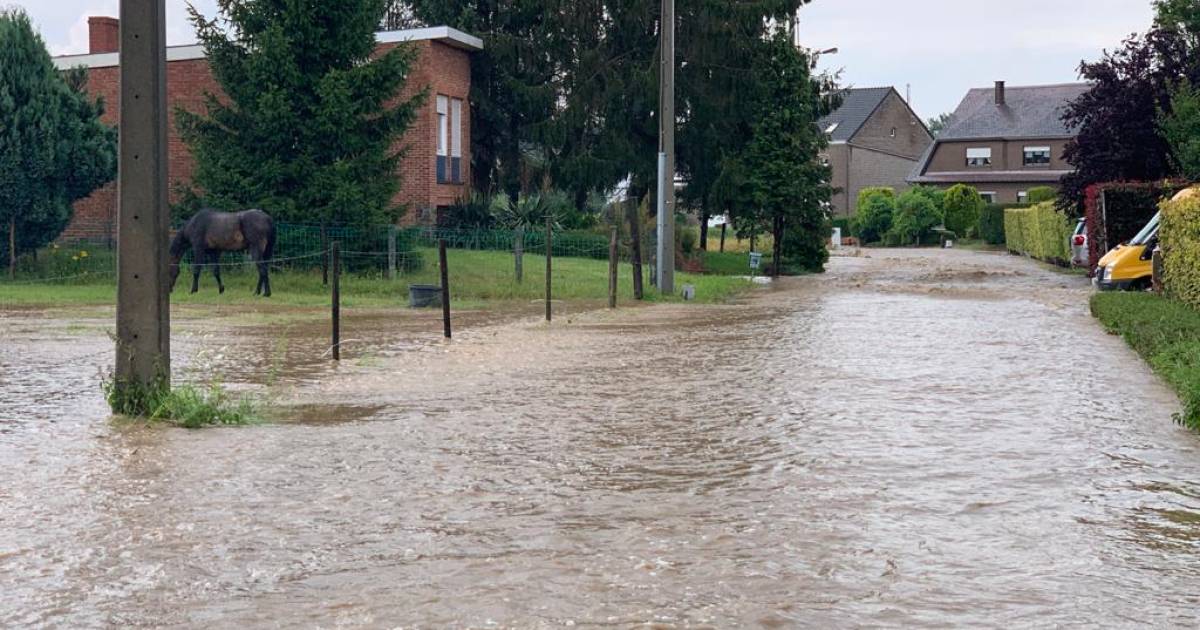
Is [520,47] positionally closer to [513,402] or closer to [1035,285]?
[1035,285]

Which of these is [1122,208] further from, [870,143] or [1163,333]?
[870,143]

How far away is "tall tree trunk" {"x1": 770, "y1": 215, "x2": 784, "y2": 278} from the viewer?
1582 inches

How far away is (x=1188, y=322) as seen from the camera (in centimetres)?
1628

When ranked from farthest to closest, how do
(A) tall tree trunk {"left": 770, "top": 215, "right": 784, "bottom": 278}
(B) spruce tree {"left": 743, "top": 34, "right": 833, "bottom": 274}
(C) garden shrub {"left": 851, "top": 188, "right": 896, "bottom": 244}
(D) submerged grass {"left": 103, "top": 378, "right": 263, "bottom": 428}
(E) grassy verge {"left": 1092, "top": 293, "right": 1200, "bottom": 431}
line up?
1. (C) garden shrub {"left": 851, "top": 188, "right": 896, "bottom": 244}
2. (A) tall tree trunk {"left": 770, "top": 215, "right": 784, "bottom": 278}
3. (B) spruce tree {"left": 743, "top": 34, "right": 833, "bottom": 274}
4. (E) grassy verge {"left": 1092, "top": 293, "right": 1200, "bottom": 431}
5. (D) submerged grass {"left": 103, "top": 378, "right": 263, "bottom": 428}

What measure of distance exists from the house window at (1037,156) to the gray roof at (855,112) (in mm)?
10148

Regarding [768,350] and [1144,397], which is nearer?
[1144,397]

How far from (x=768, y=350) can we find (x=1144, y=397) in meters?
5.39

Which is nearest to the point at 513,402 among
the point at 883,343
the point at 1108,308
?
the point at 883,343

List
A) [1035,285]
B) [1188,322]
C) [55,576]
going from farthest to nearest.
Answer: [1035,285], [1188,322], [55,576]

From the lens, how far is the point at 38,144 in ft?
100

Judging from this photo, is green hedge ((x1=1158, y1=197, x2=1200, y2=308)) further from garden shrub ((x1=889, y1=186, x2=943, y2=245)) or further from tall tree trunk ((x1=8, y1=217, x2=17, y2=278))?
garden shrub ((x1=889, y1=186, x2=943, y2=245))

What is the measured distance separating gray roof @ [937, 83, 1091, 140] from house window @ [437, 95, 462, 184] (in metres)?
52.4

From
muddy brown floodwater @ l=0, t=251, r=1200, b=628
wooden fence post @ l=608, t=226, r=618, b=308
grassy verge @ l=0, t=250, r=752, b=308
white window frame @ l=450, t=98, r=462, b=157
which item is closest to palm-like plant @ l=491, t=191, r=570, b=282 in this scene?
white window frame @ l=450, t=98, r=462, b=157

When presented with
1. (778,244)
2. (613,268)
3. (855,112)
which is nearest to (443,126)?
(778,244)
